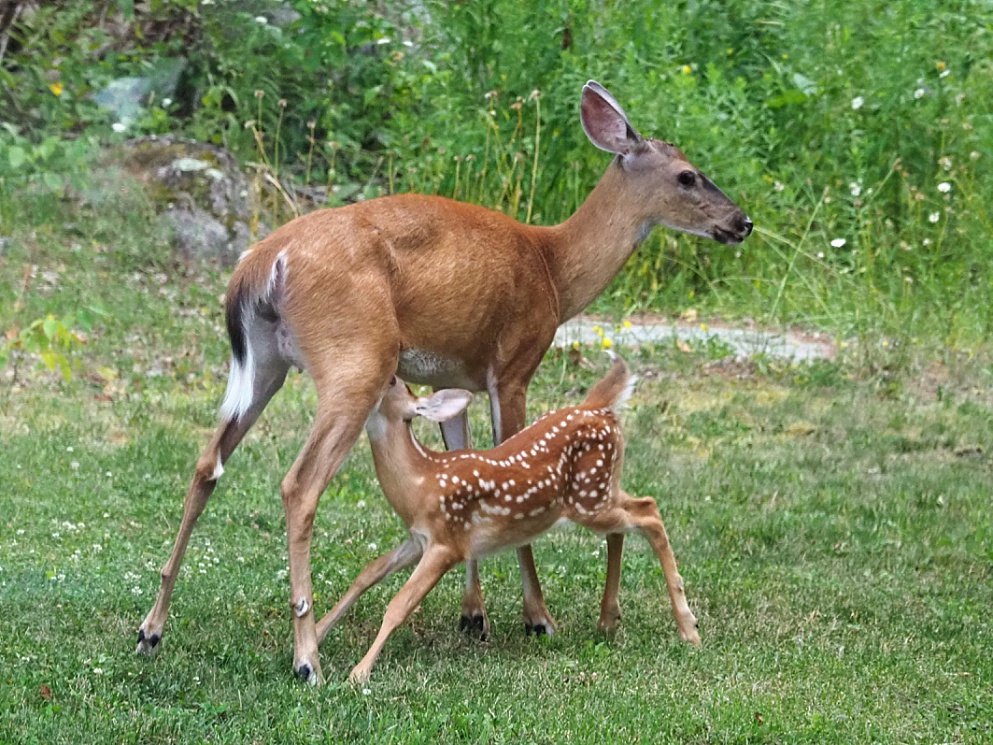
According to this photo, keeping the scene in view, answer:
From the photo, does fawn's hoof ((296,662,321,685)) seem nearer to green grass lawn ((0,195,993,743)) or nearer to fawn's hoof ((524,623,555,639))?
green grass lawn ((0,195,993,743))

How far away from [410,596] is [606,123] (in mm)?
2232

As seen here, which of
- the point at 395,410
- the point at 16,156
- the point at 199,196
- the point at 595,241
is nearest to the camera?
the point at 395,410

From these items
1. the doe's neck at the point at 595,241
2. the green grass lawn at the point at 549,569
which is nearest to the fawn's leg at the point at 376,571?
the green grass lawn at the point at 549,569

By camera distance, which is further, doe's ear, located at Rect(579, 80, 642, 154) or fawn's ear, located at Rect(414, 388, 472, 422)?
doe's ear, located at Rect(579, 80, 642, 154)

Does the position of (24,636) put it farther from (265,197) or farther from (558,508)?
(265,197)

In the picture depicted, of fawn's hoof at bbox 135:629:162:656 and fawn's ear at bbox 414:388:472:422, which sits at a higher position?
fawn's ear at bbox 414:388:472:422

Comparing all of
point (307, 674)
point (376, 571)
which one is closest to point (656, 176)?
point (376, 571)

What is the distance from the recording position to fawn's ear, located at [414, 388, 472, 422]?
488 centimetres

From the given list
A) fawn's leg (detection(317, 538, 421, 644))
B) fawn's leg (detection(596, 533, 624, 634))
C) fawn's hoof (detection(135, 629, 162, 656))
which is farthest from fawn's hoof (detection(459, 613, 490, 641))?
fawn's hoof (detection(135, 629, 162, 656))

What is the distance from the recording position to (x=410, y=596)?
4766 mm

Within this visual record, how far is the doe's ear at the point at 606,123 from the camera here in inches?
234

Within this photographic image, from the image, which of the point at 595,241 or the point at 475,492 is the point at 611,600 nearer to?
the point at 475,492

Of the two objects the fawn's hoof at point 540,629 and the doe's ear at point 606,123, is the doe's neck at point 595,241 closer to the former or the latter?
the doe's ear at point 606,123

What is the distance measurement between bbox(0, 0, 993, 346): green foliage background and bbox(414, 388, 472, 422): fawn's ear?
18.3 ft
